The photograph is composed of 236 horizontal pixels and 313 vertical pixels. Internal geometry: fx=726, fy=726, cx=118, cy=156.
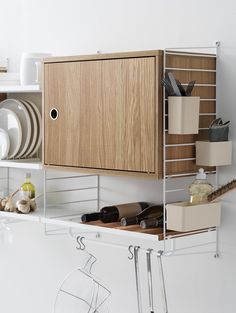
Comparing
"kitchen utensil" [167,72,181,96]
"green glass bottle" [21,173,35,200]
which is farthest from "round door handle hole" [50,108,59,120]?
"kitchen utensil" [167,72,181,96]

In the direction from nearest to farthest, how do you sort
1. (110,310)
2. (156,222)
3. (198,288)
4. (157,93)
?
(157,93)
(156,222)
(198,288)
(110,310)

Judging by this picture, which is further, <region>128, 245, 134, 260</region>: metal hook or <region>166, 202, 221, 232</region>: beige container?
<region>128, 245, 134, 260</region>: metal hook

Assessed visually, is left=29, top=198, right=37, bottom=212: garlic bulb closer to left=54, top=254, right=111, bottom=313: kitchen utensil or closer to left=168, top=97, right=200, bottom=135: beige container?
left=54, top=254, right=111, bottom=313: kitchen utensil

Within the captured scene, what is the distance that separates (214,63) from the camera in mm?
2336

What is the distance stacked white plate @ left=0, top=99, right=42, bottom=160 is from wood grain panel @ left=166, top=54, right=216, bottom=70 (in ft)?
2.49

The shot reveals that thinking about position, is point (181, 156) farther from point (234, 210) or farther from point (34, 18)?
point (34, 18)

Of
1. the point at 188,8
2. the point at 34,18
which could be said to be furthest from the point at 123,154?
the point at 34,18

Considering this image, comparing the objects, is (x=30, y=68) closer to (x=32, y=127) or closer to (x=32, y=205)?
(x=32, y=127)

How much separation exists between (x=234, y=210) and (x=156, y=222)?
254mm

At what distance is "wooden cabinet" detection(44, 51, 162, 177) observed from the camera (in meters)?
2.18

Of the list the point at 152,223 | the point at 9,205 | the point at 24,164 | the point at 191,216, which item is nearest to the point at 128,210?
the point at 152,223

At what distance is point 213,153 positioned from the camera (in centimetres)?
221

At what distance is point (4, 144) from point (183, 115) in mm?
927

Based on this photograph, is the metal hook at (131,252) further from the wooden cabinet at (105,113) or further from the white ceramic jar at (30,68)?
the white ceramic jar at (30,68)
